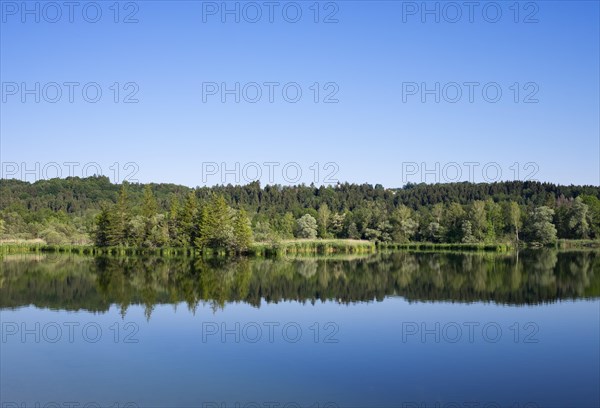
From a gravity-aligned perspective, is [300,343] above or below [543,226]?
below

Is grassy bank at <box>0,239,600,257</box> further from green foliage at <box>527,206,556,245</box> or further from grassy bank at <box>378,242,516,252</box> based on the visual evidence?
green foliage at <box>527,206,556,245</box>

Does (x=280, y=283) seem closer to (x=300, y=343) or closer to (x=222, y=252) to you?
(x=300, y=343)

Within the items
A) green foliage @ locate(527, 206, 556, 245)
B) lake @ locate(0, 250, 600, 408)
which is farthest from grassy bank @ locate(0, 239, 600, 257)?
lake @ locate(0, 250, 600, 408)

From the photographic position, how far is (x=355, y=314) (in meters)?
22.7

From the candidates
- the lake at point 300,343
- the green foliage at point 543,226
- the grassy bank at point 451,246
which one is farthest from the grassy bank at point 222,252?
the lake at point 300,343

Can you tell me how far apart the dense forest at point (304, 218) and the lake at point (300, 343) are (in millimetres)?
31674

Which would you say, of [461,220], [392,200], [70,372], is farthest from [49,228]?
[392,200]

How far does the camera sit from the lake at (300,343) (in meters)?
12.4

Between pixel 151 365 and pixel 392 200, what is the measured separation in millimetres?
126608

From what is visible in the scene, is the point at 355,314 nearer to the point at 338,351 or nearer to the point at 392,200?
the point at 338,351

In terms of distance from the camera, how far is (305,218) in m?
90.0

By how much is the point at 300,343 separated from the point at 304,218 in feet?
236

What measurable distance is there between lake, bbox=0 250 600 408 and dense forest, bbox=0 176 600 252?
3167cm

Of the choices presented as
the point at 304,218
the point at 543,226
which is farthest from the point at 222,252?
the point at 543,226
